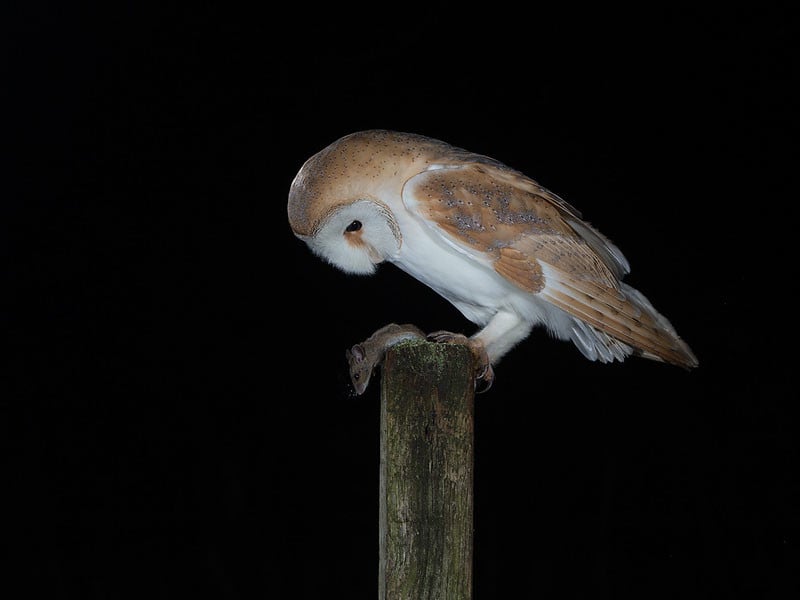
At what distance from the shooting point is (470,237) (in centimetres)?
181

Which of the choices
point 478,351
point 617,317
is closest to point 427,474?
point 478,351

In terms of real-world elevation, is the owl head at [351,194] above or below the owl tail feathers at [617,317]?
above

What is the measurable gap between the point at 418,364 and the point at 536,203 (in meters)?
0.58

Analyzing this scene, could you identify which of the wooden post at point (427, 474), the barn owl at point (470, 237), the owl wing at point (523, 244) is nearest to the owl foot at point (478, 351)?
the barn owl at point (470, 237)

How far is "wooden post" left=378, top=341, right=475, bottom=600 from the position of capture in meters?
1.50

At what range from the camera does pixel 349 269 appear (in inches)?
77.3

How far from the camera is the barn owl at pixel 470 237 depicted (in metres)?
1.82

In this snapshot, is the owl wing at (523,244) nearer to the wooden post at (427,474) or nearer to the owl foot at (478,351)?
the owl foot at (478,351)

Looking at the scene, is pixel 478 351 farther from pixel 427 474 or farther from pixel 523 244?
pixel 427 474

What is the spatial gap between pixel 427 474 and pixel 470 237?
0.53m

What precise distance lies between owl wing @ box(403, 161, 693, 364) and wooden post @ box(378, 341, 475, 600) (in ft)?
1.13

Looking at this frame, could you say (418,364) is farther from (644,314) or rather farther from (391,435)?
(644,314)

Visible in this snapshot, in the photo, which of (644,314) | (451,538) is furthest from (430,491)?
(644,314)

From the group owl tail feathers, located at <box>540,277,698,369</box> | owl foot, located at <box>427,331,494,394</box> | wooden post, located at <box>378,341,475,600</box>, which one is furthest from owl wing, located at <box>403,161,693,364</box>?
wooden post, located at <box>378,341,475,600</box>
